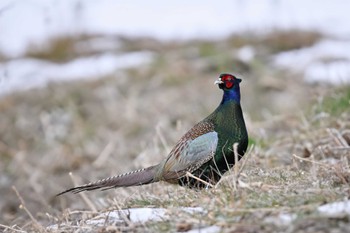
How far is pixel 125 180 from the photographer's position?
461 cm

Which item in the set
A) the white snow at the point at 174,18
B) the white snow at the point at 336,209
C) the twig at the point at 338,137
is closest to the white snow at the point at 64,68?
the white snow at the point at 174,18

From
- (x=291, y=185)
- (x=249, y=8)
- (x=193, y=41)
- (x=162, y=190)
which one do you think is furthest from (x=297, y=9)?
(x=291, y=185)

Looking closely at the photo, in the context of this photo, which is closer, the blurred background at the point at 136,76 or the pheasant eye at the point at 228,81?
the pheasant eye at the point at 228,81

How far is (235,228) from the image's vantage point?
125 inches

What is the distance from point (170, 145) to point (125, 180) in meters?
2.69

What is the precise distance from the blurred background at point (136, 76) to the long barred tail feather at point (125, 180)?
441 millimetres

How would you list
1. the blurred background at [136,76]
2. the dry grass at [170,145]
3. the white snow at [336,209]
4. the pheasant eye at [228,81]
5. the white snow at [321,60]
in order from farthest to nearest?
the white snow at [321,60] < the blurred background at [136,76] < the pheasant eye at [228,81] < the dry grass at [170,145] < the white snow at [336,209]

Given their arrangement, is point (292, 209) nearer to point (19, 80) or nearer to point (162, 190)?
point (162, 190)

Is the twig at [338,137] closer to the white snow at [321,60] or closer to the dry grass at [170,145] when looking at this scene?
the dry grass at [170,145]

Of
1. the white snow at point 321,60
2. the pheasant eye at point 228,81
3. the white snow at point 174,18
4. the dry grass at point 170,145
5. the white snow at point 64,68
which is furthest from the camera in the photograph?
the white snow at point 174,18

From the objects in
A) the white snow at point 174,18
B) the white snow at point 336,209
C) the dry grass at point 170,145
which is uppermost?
the white snow at point 174,18

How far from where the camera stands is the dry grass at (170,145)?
3426mm

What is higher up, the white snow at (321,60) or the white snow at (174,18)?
the white snow at (174,18)

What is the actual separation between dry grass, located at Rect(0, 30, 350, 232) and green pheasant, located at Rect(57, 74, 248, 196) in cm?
11
